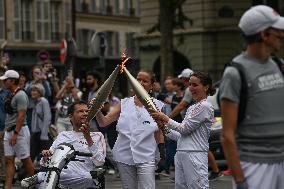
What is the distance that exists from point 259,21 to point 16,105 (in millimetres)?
8582

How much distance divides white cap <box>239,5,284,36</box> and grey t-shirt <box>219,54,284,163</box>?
0.21m

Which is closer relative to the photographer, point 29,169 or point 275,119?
point 275,119

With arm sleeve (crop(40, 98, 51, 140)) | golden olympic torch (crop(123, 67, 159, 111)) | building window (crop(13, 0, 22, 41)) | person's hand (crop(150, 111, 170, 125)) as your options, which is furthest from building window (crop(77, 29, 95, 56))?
person's hand (crop(150, 111, 170, 125))

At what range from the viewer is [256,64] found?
6047 millimetres

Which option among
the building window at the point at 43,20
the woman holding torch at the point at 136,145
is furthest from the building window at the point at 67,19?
the woman holding torch at the point at 136,145

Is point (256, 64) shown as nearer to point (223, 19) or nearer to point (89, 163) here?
point (89, 163)

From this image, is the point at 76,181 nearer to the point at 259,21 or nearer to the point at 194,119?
the point at 194,119

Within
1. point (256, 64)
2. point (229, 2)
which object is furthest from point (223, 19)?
point (256, 64)

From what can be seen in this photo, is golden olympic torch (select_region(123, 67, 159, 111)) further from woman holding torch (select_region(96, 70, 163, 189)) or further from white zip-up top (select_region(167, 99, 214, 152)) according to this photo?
woman holding torch (select_region(96, 70, 163, 189))

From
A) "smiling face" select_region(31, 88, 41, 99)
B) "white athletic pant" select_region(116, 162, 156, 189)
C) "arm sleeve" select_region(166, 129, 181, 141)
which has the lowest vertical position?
"white athletic pant" select_region(116, 162, 156, 189)

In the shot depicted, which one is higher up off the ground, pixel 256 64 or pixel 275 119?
pixel 256 64

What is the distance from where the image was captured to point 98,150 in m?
8.91

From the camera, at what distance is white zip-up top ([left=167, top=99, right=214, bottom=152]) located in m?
9.14

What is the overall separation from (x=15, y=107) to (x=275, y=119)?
8.57 meters
